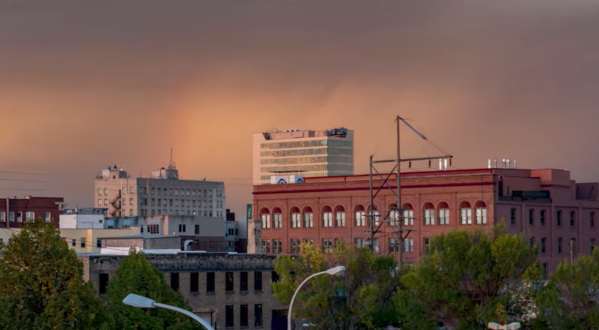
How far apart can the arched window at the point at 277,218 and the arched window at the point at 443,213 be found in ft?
95.6

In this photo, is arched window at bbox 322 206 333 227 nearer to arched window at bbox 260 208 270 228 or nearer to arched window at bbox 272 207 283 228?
arched window at bbox 272 207 283 228

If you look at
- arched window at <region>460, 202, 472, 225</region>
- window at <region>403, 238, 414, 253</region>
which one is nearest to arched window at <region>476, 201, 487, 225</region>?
arched window at <region>460, 202, 472, 225</region>

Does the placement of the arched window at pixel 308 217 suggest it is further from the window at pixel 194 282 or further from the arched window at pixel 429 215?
the window at pixel 194 282

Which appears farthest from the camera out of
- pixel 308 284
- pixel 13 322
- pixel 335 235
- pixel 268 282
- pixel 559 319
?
pixel 335 235

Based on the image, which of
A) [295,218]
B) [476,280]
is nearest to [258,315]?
[476,280]

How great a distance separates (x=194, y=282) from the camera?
92.1m

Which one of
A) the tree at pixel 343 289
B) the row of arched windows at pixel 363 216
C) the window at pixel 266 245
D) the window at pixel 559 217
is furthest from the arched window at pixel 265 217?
the tree at pixel 343 289

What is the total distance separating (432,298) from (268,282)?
63.6 feet

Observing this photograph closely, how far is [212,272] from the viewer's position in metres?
93.6

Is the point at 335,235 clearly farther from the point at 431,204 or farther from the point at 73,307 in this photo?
the point at 73,307

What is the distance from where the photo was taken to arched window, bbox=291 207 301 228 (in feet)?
541

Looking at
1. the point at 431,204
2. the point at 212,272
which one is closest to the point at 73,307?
the point at 212,272

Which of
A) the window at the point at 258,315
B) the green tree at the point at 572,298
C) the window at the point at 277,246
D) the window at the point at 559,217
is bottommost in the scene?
the window at the point at 258,315

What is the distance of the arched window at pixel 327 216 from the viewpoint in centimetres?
16112
